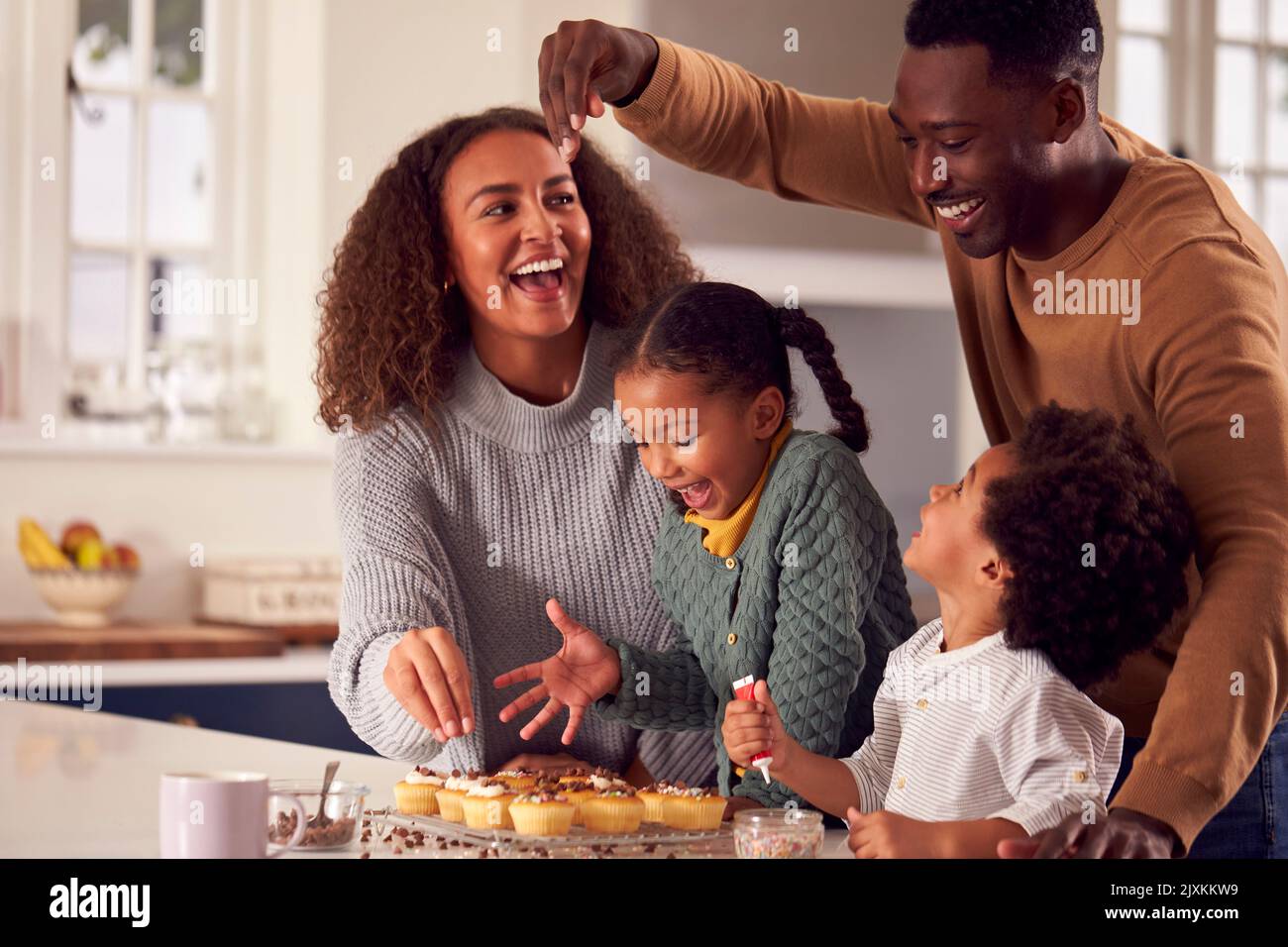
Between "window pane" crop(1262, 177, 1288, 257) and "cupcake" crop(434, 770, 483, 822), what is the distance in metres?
3.66

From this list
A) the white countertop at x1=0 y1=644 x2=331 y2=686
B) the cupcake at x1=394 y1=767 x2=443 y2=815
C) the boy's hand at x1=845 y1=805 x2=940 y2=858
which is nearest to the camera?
the boy's hand at x1=845 y1=805 x2=940 y2=858

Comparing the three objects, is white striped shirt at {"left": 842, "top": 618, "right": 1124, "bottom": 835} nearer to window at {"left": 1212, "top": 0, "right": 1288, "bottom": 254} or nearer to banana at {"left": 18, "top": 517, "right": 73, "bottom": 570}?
banana at {"left": 18, "top": 517, "right": 73, "bottom": 570}

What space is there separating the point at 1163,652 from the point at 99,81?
10.2 feet

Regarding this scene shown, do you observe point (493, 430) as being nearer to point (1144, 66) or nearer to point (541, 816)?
point (541, 816)

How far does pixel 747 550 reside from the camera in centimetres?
143

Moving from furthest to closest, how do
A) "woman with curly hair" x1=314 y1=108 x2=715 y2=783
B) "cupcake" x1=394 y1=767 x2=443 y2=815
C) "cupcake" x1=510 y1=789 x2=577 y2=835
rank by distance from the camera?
"woman with curly hair" x1=314 y1=108 x2=715 y2=783, "cupcake" x1=394 y1=767 x2=443 y2=815, "cupcake" x1=510 y1=789 x2=577 y2=835

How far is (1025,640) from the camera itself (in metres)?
1.10

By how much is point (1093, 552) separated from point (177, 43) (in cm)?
320

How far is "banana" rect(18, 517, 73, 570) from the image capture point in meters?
3.30

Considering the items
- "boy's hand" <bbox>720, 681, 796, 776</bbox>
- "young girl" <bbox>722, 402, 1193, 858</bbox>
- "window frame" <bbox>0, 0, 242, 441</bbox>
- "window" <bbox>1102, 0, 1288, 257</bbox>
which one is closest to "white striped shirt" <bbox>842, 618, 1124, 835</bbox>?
"young girl" <bbox>722, 402, 1193, 858</bbox>

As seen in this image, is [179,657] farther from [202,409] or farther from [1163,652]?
[1163,652]

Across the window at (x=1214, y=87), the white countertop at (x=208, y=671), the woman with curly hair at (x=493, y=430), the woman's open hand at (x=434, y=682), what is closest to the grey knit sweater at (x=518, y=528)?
the woman with curly hair at (x=493, y=430)

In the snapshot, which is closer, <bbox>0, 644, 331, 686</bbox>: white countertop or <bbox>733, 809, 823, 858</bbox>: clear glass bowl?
<bbox>733, 809, 823, 858</bbox>: clear glass bowl

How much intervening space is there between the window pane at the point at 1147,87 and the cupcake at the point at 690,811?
353cm
